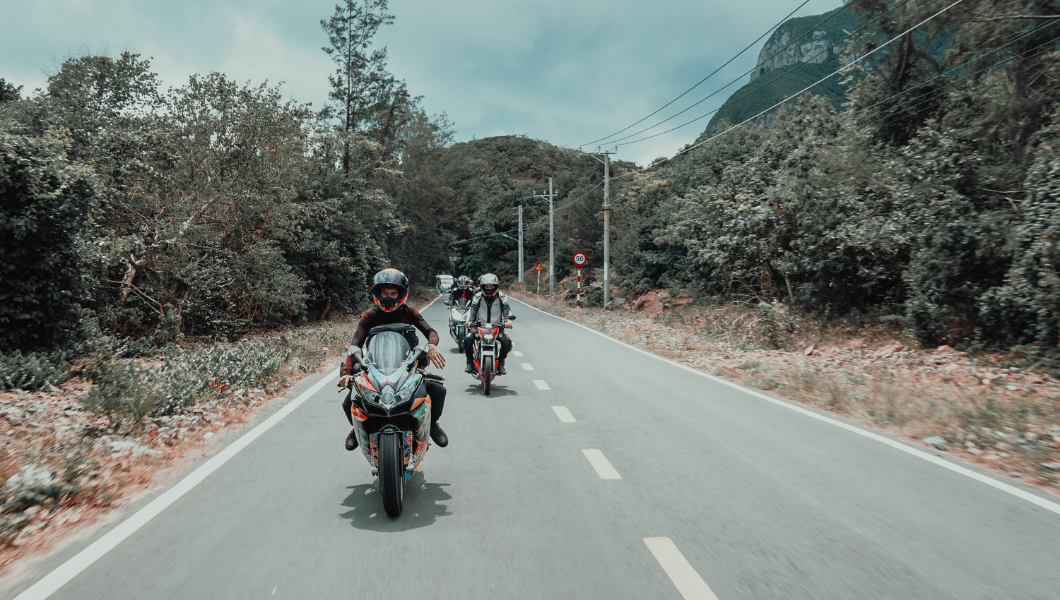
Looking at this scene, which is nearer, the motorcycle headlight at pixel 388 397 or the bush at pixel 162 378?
the motorcycle headlight at pixel 388 397

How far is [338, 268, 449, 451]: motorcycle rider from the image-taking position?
196 inches

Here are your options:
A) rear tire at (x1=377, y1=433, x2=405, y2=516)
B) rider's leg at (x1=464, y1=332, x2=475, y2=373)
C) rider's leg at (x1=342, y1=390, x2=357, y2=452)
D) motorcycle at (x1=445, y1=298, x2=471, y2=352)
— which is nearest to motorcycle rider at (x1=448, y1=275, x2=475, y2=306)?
motorcycle at (x1=445, y1=298, x2=471, y2=352)

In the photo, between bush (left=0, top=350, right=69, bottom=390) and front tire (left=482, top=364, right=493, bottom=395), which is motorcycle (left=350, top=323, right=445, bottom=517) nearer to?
front tire (left=482, top=364, right=493, bottom=395)

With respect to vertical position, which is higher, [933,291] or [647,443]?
[933,291]

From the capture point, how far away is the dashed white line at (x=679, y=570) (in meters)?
3.25

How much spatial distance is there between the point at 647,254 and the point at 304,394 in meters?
25.8

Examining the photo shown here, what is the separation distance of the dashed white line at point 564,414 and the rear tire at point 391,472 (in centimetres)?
344

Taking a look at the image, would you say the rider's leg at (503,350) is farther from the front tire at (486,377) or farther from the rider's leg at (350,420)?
the rider's leg at (350,420)

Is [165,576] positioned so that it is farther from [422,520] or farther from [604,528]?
[604,528]

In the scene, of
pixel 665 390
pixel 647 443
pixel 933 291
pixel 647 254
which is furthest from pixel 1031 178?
pixel 647 254

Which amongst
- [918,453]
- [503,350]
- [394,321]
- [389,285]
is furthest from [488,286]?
[918,453]

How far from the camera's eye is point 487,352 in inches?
380

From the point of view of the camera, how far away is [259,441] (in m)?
6.54

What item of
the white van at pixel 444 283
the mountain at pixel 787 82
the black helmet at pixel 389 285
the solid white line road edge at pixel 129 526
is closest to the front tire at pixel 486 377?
the solid white line road edge at pixel 129 526
